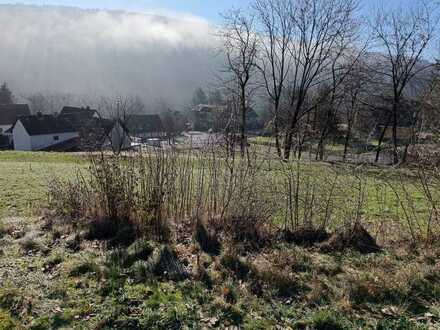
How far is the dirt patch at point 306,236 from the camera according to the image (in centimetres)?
529

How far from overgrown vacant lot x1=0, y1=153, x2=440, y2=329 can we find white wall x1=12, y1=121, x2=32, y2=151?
148 ft

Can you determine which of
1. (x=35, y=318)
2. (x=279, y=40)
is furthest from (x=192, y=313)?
(x=279, y=40)

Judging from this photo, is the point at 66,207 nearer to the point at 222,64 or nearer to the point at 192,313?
the point at 192,313

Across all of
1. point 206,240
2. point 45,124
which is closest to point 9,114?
point 45,124

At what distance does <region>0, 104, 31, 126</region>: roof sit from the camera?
62053 mm

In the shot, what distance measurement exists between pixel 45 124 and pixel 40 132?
4.56 feet

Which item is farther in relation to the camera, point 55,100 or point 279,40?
point 55,100

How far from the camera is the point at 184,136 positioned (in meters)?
6.47

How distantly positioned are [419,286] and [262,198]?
7.57 ft

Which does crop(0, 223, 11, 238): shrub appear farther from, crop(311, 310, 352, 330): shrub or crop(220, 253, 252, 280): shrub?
crop(311, 310, 352, 330): shrub

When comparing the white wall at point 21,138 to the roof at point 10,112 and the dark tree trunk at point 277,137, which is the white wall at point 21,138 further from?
the dark tree trunk at point 277,137

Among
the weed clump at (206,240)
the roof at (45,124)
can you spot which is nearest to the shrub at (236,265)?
the weed clump at (206,240)

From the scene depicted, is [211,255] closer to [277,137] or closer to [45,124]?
[277,137]

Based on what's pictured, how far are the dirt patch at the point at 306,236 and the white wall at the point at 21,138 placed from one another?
159ft
